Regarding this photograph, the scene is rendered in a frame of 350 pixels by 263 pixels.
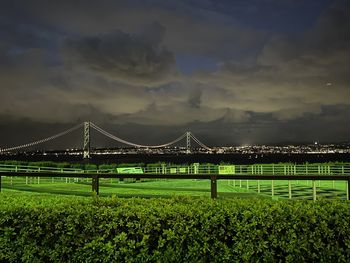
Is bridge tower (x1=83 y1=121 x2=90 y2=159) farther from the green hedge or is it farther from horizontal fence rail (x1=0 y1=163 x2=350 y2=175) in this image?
the green hedge

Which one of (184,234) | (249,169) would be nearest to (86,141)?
(249,169)

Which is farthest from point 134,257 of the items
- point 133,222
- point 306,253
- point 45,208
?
point 306,253

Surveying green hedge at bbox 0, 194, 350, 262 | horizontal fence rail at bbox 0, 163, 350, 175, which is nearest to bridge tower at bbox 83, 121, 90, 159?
horizontal fence rail at bbox 0, 163, 350, 175

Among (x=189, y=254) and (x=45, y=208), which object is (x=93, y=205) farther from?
(x=189, y=254)

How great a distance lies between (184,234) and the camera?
14.5 feet

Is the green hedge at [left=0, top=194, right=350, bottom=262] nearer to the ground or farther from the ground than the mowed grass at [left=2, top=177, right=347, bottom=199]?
farther from the ground

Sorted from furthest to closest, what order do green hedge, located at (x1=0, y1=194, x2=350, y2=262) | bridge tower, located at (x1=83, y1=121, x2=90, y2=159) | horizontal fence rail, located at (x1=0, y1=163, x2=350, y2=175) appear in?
bridge tower, located at (x1=83, y1=121, x2=90, y2=159) → horizontal fence rail, located at (x1=0, y1=163, x2=350, y2=175) → green hedge, located at (x1=0, y1=194, x2=350, y2=262)

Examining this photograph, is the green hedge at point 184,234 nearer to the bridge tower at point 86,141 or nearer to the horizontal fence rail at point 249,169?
the horizontal fence rail at point 249,169

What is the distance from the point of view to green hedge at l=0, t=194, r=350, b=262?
4.41 meters

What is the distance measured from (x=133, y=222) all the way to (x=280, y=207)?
1612 mm

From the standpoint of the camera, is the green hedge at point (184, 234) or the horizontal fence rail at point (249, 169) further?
the horizontal fence rail at point (249, 169)

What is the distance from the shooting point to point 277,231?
14.6ft

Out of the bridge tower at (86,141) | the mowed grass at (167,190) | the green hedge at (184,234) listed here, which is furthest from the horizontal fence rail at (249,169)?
the bridge tower at (86,141)

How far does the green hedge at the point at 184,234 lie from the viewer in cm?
441
